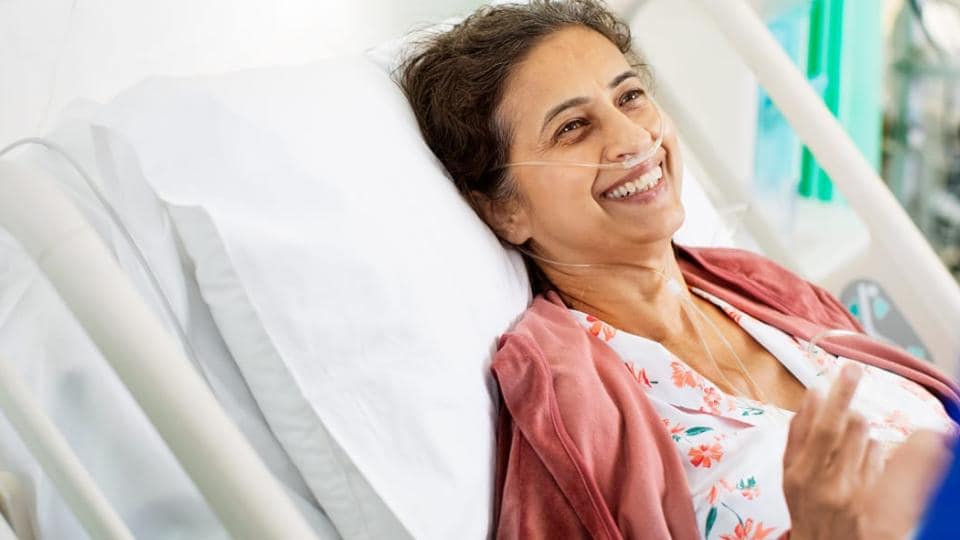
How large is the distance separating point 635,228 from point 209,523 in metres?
0.69

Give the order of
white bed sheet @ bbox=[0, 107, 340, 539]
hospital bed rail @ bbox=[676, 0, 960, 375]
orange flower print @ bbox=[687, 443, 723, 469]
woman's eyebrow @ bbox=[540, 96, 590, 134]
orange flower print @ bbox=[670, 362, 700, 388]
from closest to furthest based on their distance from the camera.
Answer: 1. white bed sheet @ bbox=[0, 107, 340, 539]
2. orange flower print @ bbox=[687, 443, 723, 469]
3. orange flower print @ bbox=[670, 362, 700, 388]
4. woman's eyebrow @ bbox=[540, 96, 590, 134]
5. hospital bed rail @ bbox=[676, 0, 960, 375]

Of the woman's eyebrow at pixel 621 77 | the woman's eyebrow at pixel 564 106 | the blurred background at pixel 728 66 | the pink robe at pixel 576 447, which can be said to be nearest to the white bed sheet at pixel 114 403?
the pink robe at pixel 576 447

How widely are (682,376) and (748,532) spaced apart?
0.80ft

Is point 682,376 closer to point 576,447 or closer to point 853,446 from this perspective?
point 576,447

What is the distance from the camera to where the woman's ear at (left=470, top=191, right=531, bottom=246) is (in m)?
1.58

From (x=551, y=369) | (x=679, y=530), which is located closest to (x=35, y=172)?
(x=551, y=369)

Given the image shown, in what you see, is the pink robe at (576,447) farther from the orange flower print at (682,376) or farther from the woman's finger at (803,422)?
the woman's finger at (803,422)

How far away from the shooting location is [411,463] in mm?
1137

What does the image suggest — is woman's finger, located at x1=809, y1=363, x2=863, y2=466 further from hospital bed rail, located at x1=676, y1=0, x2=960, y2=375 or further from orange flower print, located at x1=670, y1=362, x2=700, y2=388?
hospital bed rail, located at x1=676, y1=0, x2=960, y2=375

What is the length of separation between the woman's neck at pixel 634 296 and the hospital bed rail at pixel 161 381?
0.81 metres

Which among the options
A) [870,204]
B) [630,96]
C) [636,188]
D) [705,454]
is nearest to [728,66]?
[870,204]

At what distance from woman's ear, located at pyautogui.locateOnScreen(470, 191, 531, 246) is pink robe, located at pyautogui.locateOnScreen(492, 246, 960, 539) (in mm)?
151

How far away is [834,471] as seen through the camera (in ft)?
3.03

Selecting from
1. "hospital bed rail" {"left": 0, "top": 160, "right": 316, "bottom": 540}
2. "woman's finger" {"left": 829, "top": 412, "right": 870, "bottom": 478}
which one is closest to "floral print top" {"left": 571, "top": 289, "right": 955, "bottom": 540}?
"woman's finger" {"left": 829, "top": 412, "right": 870, "bottom": 478}
